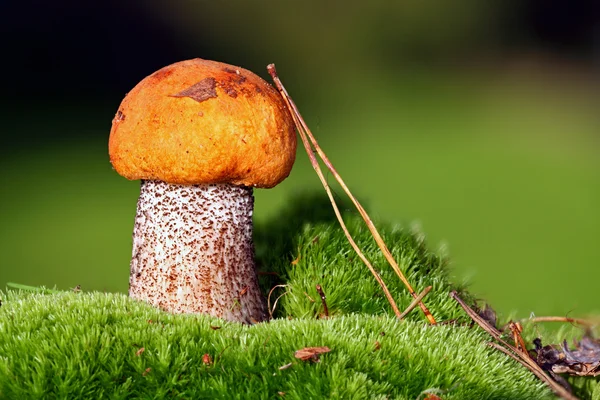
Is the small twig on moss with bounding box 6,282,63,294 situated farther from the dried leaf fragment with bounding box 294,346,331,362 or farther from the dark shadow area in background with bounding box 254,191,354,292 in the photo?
the dried leaf fragment with bounding box 294,346,331,362

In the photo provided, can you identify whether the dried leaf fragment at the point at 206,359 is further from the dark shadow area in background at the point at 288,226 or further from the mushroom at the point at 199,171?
the dark shadow area in background at the point at 288,226

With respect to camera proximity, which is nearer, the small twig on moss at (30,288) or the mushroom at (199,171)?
the mushroom at (199,171)

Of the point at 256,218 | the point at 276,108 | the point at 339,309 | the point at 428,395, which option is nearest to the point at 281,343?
the point at 428,395

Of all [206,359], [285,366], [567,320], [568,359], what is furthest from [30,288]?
[567,320]

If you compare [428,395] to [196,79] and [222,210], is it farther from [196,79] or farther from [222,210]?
[196,79]

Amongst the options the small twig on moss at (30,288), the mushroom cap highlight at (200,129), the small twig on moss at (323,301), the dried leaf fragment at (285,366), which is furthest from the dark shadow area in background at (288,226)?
the dried leaf fragment at (285,366)

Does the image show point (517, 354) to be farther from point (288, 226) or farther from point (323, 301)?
point (288, 226)
